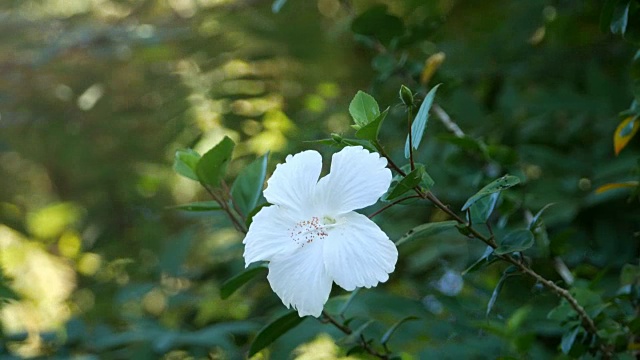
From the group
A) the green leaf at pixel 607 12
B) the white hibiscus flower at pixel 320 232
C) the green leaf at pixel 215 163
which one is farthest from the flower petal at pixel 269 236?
Answer: the green leaf at pixel 607 12

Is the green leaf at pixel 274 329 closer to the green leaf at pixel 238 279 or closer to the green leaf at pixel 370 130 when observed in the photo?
the green leaf at pixel 238 279

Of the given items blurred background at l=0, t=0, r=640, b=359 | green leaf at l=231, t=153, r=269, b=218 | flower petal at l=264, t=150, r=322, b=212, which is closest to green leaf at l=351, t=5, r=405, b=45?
blurred background at l=0, t=0, r=640, b=359

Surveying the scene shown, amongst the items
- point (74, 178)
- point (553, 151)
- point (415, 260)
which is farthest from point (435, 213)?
point (74, 178)

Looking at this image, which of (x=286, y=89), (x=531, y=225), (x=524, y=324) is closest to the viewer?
(x=531, y=225)

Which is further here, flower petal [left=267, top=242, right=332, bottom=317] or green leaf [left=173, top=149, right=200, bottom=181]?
green leaf [left=173, top=149, right=200, bottom=181]

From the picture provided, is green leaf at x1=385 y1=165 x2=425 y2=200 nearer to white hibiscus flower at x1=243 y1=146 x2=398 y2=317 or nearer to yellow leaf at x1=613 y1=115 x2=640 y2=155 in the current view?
white hibiscus flower at x1=243 y1=146 x2=398 y2=317

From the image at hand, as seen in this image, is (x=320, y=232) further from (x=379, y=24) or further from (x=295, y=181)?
(x=379, y=24)

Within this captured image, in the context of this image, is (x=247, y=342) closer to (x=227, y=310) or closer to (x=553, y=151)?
(x=227, y=310)
